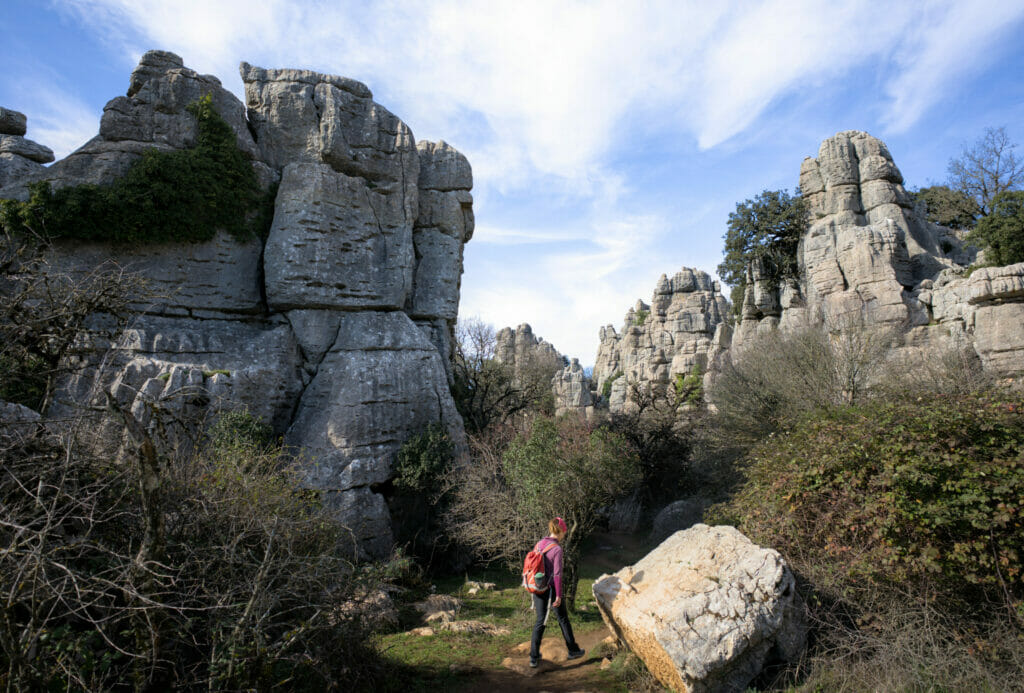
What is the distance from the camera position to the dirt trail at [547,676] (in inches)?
276

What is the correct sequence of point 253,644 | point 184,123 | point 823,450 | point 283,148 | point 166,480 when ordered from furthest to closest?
point 283,148
point 184,123
point 823,450
point 166,480
point 253,644

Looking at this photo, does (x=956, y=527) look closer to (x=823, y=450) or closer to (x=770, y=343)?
(x=823, y=450)

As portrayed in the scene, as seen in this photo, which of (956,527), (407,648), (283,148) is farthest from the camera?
(283,148)

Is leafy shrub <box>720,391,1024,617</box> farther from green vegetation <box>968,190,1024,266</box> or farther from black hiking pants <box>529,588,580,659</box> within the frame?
green vegetation <box>968,190,1024,266</box>

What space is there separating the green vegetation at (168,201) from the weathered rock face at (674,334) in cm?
3056

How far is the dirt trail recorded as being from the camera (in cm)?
701

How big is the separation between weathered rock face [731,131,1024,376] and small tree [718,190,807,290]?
724mm

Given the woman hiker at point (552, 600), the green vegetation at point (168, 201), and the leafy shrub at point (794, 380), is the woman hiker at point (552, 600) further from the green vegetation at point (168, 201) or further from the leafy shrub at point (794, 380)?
the green vegetation at point (168, 201)

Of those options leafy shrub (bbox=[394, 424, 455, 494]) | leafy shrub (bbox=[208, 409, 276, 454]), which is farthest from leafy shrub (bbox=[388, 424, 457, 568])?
leafy shrub (bbox=[208, 409, 276, 454])

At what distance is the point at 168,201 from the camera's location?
15125 mm

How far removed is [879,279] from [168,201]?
87.4 ft

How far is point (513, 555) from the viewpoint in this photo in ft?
38.0

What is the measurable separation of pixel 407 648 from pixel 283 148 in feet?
50.3

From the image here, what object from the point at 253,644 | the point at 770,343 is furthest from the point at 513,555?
the point at 770,343
